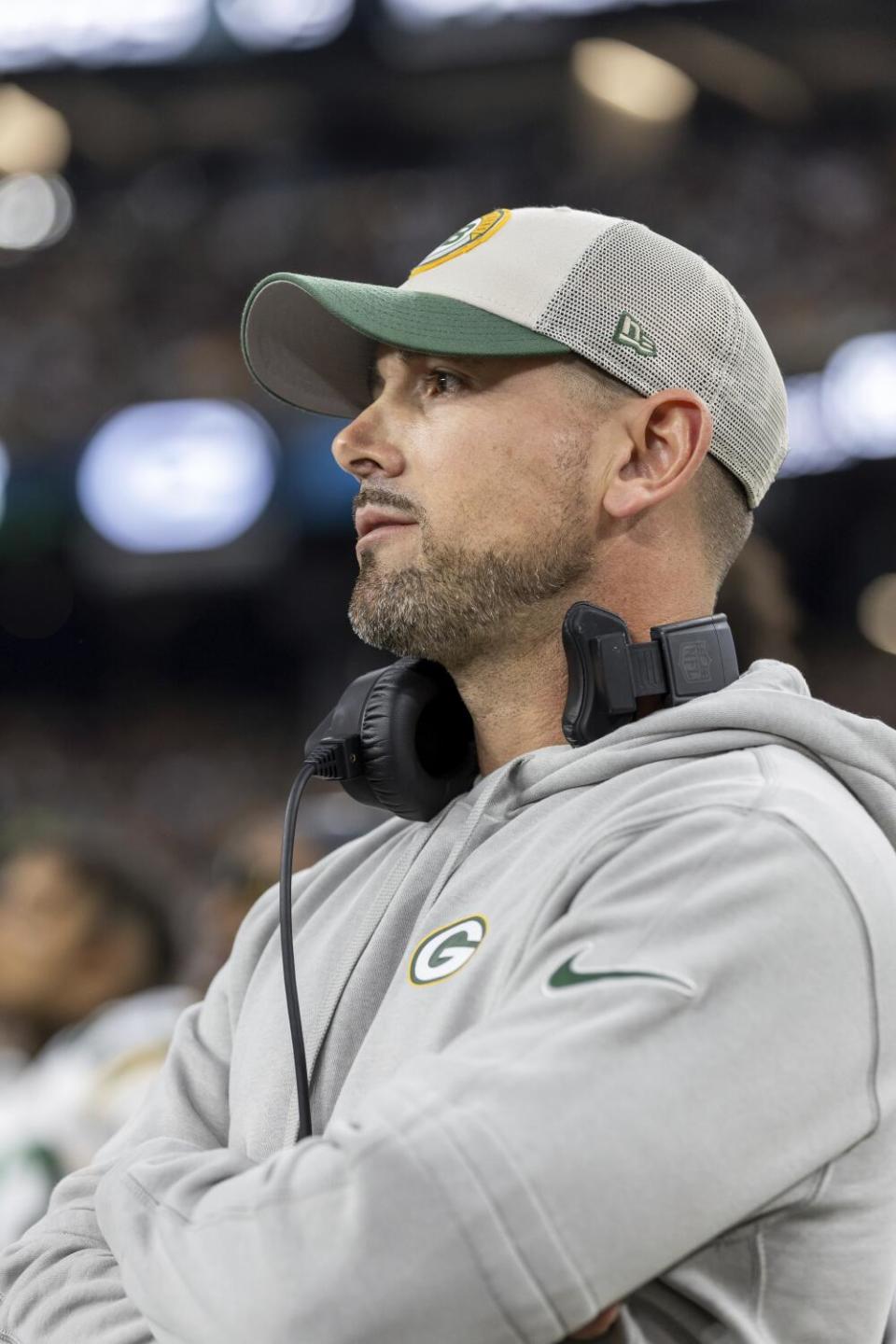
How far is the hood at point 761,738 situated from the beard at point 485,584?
145 mm

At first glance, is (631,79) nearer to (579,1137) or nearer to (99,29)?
(99,29)

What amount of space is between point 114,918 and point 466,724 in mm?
2171

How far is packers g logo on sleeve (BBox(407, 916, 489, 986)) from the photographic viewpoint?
1000 millimetres

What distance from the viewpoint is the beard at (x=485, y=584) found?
1171 millimetres

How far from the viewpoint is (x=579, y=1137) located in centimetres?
77

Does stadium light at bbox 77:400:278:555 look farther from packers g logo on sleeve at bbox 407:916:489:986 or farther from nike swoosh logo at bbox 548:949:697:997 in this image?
nike swoosh logo at bbox 548:949:697:997

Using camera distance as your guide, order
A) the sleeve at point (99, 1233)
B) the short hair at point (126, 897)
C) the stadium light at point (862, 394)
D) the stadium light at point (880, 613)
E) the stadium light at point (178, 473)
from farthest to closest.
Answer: the stadium light at point (880, 613) < the stadium light at point (178, 473) < the stadium light at point (862, 394) < the short hair at point (126, 897) < the sleeve at point (99, 1233)

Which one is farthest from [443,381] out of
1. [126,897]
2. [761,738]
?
[126,897]

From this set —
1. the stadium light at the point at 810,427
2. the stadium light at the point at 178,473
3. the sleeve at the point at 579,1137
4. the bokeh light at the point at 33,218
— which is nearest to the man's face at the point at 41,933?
the sleeve at the point at 579,1137

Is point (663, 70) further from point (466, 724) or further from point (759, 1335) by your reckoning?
point (759, 1335)

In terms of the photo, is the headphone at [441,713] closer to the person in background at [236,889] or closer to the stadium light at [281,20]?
the person in background at [236,889]

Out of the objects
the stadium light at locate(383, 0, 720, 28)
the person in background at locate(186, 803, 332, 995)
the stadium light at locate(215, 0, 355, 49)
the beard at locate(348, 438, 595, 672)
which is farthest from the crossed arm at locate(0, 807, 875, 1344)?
the stadium light at locate(215, 0, 355, 49)

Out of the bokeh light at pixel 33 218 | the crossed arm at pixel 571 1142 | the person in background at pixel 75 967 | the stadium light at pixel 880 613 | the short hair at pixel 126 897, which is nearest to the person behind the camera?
the crossed arm at pixel 571 1142

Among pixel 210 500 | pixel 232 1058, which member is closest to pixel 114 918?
pixel 232 1058
